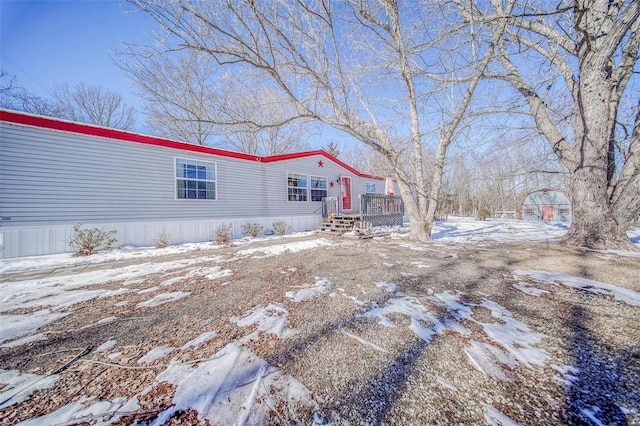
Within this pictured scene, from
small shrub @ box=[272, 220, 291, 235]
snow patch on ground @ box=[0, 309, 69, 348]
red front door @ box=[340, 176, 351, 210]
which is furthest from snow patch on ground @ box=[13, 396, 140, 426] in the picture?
red front door @ box=[340, 176, 351, 210]

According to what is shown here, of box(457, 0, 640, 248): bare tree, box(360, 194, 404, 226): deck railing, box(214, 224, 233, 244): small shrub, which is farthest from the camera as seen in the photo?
box(360, 194, 404, 226): deck railing

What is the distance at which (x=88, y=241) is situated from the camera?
18.2 ft

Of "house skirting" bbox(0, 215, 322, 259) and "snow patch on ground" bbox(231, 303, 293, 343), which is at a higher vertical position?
"house skirting" bbox(0, 215, 322, 259)

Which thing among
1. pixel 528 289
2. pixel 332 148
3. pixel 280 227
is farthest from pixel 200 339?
pixel 332 148

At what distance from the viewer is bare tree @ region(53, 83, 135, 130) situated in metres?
17.1

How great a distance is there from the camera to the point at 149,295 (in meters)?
2.90

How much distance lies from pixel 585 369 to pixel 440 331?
84cm

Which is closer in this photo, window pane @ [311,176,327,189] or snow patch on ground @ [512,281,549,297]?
snow patch on ground @ [512,281,549,297]

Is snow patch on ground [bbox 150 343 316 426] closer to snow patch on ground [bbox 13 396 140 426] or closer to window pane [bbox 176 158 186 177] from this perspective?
snow patch on ground [bbox 13 396 140 426]

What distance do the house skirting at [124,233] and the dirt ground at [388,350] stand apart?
163 inches

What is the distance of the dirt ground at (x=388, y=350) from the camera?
1203mm

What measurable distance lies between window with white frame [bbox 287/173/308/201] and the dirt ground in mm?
7106

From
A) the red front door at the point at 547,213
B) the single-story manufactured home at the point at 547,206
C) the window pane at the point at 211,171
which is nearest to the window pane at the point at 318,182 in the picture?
the window pane at the point at 211,171

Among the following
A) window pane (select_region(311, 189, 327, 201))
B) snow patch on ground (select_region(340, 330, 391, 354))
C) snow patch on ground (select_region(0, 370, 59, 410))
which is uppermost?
window pane (select_region(311, 189, 327, 201))
